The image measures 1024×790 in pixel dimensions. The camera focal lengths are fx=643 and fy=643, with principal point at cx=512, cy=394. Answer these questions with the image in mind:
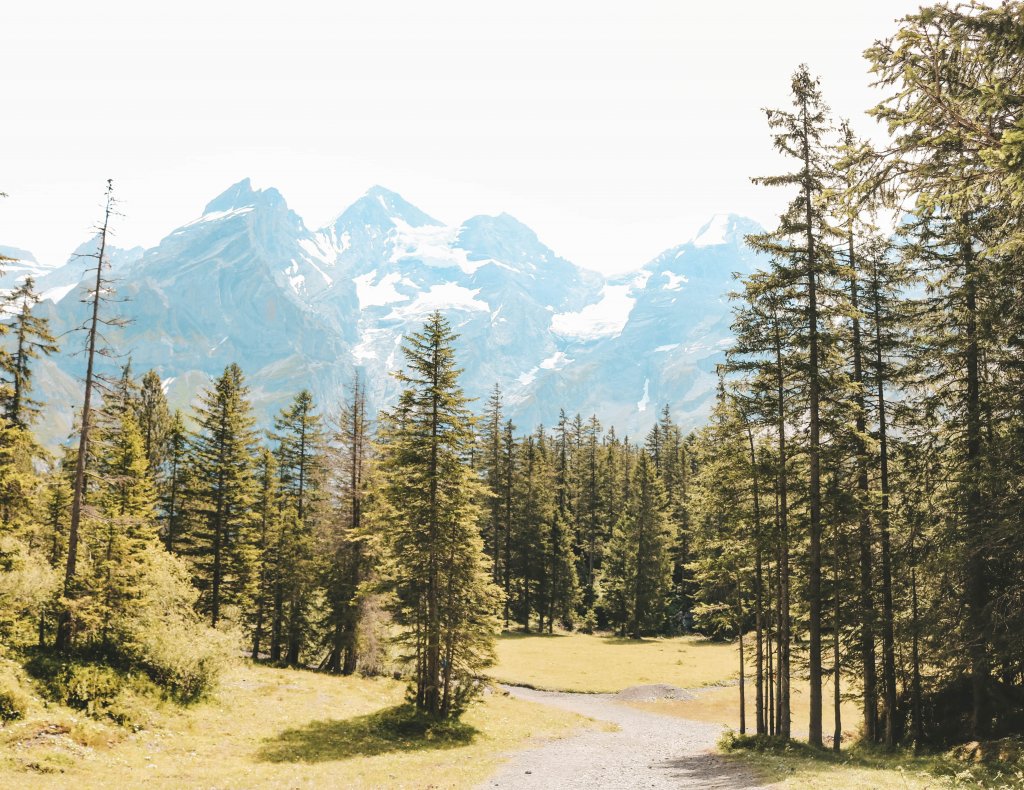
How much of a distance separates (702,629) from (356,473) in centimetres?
4758

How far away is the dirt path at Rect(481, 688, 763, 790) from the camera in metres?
17.9

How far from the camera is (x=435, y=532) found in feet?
86.3

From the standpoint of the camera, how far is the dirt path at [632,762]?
17.9 meters

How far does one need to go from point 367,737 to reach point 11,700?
36.3ft

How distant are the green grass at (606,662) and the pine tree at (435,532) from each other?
18.4 metres

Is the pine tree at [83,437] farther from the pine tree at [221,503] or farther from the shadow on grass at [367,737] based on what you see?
the pine tree at [221,503]

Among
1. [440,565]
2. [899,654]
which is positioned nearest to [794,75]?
[899,654]

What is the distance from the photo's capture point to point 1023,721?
61.6 ft

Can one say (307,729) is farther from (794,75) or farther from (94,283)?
(794,75)

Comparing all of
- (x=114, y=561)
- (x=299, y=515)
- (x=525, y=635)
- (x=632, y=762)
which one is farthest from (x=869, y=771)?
(x=525, y=635)

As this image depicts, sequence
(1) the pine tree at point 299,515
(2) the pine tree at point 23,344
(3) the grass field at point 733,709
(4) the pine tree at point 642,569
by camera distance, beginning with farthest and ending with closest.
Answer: (4) the pine tree at point 642,569 → (1) the pine tree at point 299,515 → (3) the grass field at point 733,709 → (2) the pine tree at point 23,344

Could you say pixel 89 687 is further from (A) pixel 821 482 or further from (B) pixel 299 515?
(B) pixel 299 515

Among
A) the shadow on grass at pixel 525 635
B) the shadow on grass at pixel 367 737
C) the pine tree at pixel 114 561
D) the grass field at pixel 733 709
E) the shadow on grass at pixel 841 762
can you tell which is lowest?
the shadow on grass at pixel 525 635

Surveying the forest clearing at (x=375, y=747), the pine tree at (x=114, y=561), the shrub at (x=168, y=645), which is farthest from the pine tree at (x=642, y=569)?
the pine tree at (x=114, y=561)
